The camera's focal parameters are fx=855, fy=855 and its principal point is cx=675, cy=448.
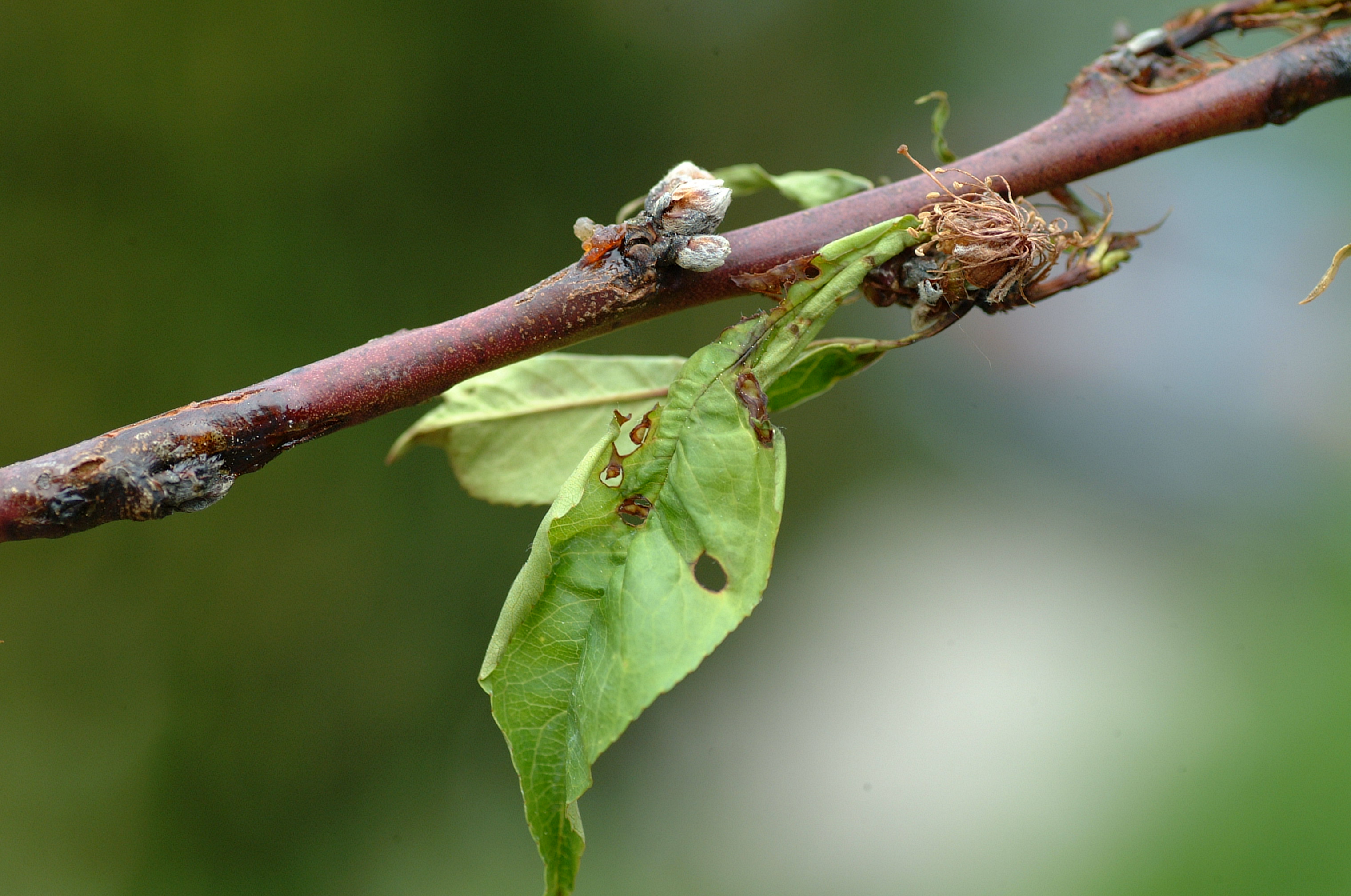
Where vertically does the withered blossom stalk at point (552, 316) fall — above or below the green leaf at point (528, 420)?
above

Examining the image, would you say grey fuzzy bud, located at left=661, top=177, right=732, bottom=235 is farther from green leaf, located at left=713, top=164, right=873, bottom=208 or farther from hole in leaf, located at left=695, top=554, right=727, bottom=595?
hole in leaf, located at left=695, top=554, right=727, bottom=595

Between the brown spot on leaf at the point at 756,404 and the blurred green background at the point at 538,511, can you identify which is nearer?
the brown spot on leaf at the point at 756,404

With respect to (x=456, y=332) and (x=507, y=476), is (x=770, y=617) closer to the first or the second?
(x=507, y=476)

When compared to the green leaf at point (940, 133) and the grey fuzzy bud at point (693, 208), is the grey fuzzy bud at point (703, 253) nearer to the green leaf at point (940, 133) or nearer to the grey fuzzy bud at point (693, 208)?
the grey fuzzy bud at point (693, 208)

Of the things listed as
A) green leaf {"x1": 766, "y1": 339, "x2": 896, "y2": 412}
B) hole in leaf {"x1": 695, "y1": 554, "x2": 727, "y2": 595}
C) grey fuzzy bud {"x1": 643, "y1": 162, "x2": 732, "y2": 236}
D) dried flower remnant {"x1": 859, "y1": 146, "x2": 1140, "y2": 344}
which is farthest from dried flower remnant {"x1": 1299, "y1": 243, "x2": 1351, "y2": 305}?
hole in leaf {"x1": 695, "y1": 554, "x2": 727, "y2": 595}

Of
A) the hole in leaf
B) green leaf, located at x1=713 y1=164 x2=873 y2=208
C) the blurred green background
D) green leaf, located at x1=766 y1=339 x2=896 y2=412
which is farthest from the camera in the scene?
the blurred green background

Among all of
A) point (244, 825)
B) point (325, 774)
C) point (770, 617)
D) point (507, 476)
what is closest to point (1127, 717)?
point (770, 617)

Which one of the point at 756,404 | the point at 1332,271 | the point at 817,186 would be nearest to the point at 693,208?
the point at 756,404

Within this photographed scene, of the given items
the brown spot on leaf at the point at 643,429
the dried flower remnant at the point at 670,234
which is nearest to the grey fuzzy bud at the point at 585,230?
the dried flower remnant at the point at 670,234
